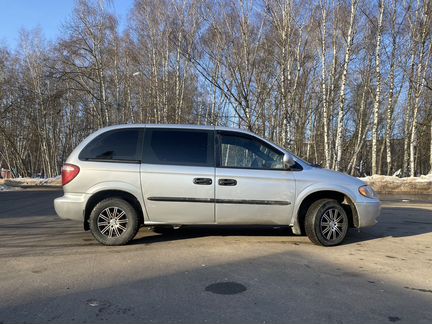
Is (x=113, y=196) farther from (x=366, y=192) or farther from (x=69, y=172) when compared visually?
(x=366, y=192)

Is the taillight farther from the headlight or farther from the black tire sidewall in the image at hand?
the headlight

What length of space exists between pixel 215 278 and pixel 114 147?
2.97 metres

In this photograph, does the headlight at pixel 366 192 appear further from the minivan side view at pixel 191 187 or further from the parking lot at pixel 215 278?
the parking lot at pixel 215 278

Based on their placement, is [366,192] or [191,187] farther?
[366,192]

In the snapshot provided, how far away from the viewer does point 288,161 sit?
700 cm

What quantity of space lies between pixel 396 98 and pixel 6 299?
36282 millimetres

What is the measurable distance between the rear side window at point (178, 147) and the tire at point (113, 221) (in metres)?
0.85

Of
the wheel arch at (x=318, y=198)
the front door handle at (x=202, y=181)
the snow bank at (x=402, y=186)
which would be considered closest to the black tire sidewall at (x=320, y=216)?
the wheel arch at (x=318, y=198)

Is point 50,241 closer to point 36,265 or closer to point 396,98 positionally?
point 36,265

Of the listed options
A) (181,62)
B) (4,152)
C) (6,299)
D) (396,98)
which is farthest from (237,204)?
(4,152)

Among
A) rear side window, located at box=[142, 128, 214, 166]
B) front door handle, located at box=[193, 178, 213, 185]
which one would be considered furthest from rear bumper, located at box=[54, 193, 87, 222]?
front door handle, located at box=[193, 178, 213, 185]

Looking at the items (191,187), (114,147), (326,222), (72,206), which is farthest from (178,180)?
(326,222)

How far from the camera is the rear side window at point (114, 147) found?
709cm

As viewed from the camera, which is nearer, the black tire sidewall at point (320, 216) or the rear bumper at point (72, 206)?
the rear bumper at point (72, 206)
